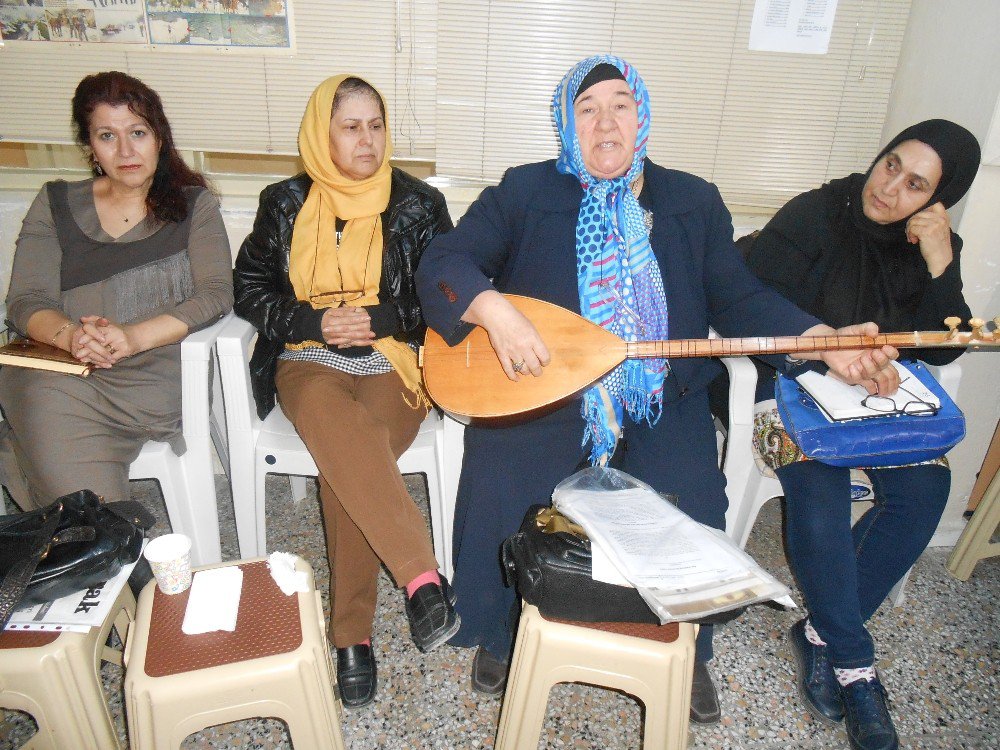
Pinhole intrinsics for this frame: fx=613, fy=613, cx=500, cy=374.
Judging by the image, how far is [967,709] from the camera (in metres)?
1.51

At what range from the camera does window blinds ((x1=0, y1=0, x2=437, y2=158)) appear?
1959 mm

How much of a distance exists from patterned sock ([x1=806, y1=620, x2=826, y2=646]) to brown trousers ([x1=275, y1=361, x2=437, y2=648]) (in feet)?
3.32

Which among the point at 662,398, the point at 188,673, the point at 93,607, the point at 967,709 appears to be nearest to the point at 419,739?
the point at 188,673

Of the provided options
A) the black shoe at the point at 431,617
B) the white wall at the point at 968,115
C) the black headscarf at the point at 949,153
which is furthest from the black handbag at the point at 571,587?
the white wall at the point at 968,115

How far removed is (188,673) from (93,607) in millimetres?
235

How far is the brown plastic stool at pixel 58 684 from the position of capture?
3.27 ft

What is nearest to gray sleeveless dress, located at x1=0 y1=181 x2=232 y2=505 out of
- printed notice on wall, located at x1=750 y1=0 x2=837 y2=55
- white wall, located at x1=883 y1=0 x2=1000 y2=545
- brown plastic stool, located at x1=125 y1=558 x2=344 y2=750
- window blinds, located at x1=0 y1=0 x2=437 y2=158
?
window blinds, located at x1=0 y1=0 x2=437 y2=158

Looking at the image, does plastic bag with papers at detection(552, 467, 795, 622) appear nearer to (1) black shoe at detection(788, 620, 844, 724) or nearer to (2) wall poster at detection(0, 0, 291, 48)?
(1) black shoe at detection(788, 620, 844, 724)

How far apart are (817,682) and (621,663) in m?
0.74

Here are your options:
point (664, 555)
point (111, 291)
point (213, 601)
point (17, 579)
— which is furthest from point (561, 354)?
point (111, 291)

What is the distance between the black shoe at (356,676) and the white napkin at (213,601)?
44 cm

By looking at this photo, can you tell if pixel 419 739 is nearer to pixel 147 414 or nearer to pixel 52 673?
pixel 52 673

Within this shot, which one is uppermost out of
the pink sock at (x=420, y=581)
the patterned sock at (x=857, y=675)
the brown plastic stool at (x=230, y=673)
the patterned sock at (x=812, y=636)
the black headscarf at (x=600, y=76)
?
the black headscarf at (x=600, y=76)

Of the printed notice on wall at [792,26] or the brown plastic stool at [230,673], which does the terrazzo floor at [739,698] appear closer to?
the brown plastic stool at [230,673]
